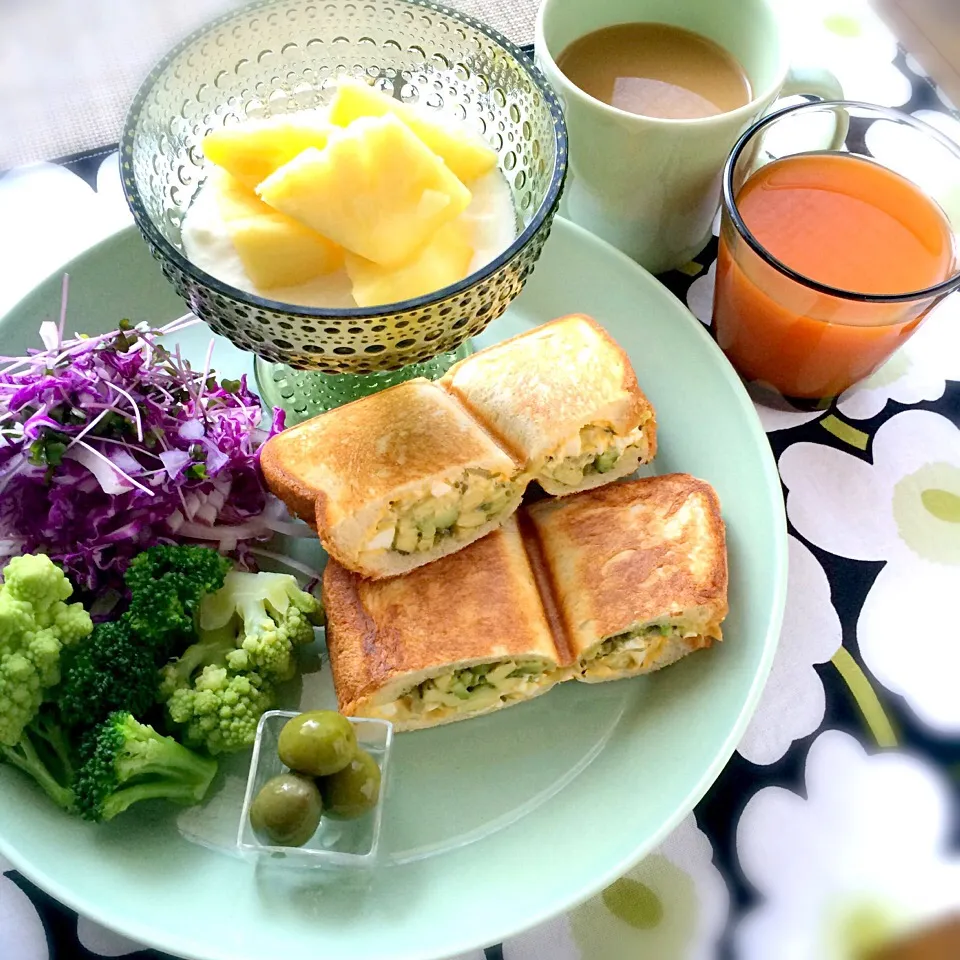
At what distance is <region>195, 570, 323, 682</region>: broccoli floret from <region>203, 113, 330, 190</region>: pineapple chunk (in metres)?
0.71

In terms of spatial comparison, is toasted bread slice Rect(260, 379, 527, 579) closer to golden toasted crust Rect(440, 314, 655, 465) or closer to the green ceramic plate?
golden toasted crust Rect(440, 314, 655, 465)

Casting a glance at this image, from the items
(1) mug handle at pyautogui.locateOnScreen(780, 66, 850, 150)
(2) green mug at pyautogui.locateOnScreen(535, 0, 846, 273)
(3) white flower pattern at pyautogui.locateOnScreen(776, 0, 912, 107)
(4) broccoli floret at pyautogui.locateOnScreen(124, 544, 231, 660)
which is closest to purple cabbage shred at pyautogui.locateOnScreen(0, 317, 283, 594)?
(4) broccoli floret at pyautogui.locateOnScreen(124, 544, 231, 660)

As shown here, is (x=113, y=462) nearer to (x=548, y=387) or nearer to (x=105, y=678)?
(x=105, y=678)

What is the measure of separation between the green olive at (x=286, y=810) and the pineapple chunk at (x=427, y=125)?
A: 3.57 feet

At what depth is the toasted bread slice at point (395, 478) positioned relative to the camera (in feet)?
5.49

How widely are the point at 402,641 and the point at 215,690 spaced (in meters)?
0.32

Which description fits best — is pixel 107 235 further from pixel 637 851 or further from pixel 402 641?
pixel 637 851

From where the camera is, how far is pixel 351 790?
1435mm

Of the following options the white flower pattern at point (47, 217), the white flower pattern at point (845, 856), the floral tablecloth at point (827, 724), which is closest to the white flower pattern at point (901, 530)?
the floral tablecloth at point (827, 724)

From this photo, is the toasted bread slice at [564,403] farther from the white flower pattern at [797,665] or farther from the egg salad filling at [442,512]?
the white flower pattern at [797,665]

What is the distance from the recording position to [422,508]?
1711mm

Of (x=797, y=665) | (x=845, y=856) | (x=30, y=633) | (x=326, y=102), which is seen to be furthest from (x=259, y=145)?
(x=845, y=856)

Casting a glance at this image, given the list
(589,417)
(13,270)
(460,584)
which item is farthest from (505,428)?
(13,270)

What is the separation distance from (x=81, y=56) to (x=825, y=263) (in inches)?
82.1
